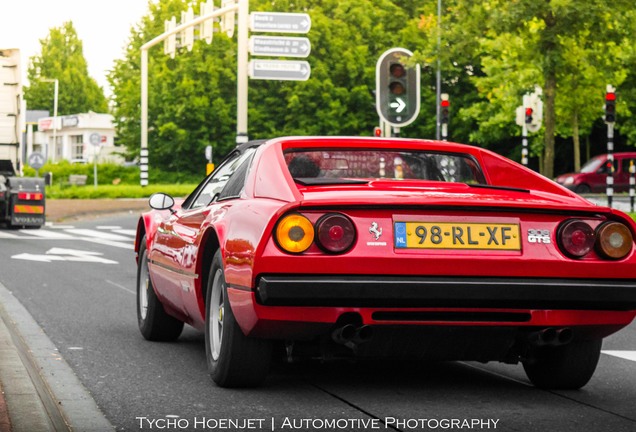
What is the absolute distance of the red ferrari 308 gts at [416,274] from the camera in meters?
5.69

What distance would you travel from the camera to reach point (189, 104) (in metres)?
68.8

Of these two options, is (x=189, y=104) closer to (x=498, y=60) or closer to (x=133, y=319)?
(x=498, y=60)

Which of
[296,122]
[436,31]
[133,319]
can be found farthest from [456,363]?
[296,122]

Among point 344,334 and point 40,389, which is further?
point 40,389

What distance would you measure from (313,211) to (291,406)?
0.84 meters

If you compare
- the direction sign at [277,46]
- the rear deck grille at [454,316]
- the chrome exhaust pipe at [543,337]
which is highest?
the direction sign at [277,46]

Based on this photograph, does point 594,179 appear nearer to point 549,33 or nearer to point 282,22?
point 549,33

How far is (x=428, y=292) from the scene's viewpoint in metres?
5.68

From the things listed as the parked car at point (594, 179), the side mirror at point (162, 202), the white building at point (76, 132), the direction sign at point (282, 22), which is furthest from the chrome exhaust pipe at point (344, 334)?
the white building at point (76, 132)

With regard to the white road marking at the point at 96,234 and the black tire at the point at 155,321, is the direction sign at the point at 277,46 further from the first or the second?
the black tire at the point at 155,321

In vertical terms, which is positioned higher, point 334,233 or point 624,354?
point 334,233

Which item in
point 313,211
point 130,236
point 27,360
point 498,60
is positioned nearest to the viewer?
point 313,211

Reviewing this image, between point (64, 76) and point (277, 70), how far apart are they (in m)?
92.7

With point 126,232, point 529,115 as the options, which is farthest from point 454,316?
point 529,115
